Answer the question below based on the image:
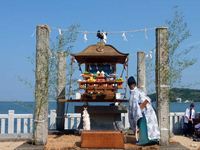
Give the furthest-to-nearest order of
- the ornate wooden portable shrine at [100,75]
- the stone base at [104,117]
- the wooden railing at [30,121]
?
the wooden railing at [30,121]
the stone base at [104,117]
the ornate wooden portable shrine at [100,75]

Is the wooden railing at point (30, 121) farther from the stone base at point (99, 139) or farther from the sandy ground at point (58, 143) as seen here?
the stone base at point (99, 139)

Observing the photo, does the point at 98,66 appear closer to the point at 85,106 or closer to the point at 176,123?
the point at 85,106

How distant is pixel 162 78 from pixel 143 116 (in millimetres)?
940

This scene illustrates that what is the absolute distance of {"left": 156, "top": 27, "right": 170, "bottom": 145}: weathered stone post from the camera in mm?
10023

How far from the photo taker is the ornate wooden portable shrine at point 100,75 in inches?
480

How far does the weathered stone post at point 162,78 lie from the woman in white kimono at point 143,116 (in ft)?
0.55

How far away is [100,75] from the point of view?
12.5 metres

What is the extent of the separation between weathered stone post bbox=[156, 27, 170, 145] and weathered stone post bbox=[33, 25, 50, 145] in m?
2.46

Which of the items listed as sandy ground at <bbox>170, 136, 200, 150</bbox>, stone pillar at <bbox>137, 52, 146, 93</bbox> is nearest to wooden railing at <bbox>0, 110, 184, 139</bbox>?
stone pillar at <bbox>137, 52, 146, 93</bbox>

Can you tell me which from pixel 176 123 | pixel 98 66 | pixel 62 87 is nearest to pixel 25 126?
pixel 62 87

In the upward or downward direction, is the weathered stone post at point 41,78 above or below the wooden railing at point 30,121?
above

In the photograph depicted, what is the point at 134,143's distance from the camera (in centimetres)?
1038

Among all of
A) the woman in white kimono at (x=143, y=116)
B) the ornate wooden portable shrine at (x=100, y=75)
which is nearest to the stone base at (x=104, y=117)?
the ornate wooden portable shrine at (x=100, y=75)

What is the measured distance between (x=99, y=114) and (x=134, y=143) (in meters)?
2.66
